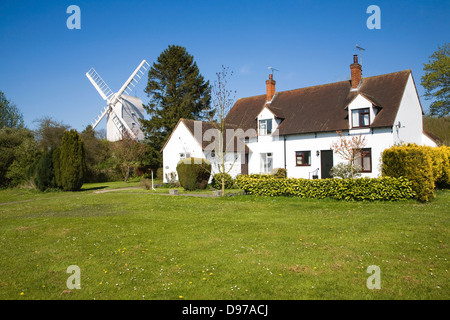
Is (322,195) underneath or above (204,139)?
underneath

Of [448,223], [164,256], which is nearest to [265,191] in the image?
[448,223]

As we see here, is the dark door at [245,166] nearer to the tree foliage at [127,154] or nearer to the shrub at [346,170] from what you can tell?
the shrub at [346,170]

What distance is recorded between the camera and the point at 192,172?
845 inches

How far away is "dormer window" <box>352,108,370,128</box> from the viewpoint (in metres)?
22.4

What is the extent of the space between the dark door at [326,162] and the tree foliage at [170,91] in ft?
61.2

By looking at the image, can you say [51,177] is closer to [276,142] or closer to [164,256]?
[276,142]

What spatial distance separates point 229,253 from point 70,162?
1888 centimetres

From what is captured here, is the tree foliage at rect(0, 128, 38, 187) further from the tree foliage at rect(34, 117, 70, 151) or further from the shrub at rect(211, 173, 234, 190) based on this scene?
the shrub at rect(211, 173, 234, 190)

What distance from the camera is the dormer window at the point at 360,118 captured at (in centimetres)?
2241

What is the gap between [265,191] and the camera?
17031 millimetres

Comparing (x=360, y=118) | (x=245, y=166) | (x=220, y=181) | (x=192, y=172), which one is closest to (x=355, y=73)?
(x=360, y=118)

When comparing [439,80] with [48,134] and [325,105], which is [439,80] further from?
[48,134]
